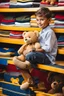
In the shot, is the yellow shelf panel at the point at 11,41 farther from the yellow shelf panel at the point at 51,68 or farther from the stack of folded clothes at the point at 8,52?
the yellow shelf panel at the point at 51,68

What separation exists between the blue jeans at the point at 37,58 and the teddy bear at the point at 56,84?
0.53 feet

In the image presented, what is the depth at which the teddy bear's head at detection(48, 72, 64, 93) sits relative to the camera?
9.15ft

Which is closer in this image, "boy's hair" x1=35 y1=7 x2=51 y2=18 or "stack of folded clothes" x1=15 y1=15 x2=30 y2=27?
"boy's hair" x1=35 y1=7 x2=51 y2=18

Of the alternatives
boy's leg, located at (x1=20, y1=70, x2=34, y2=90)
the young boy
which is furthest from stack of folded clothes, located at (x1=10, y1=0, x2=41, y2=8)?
boy's leg, located at (x1=20, y1=70, x2=34, y2=90)

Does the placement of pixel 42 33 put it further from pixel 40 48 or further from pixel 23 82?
pixel 23 82

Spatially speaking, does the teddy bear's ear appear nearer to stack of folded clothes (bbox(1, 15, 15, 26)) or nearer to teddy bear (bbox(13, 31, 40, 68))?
teddy bear (bbox(13, 31, 40, 68))

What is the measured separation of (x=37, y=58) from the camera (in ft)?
9.26

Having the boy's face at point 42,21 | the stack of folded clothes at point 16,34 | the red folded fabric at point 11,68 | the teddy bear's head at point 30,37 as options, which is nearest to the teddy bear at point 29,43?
the teddy bear's head at point 30,37

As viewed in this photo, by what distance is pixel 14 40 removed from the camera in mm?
3248

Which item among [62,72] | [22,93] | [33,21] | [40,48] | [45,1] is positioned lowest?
[22,93]

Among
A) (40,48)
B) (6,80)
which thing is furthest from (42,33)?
(6,80)

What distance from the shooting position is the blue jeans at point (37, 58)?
2809 millimetres

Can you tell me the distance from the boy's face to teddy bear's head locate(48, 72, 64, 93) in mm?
525

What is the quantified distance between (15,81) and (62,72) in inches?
30.3
